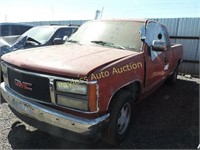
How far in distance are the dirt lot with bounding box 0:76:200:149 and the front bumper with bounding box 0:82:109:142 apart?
0.61 m

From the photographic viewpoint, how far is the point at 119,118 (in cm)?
343

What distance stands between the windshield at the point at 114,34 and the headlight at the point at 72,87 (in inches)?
61.0

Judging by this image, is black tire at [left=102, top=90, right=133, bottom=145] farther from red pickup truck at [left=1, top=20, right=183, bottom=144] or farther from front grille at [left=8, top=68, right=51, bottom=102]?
front grille at [left=8, top=68, right=51, bottom=102]

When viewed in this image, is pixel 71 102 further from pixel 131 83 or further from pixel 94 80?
pixel 131 83

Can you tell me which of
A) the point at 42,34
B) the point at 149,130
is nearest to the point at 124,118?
the point at 149,130

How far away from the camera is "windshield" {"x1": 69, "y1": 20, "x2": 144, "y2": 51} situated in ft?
13.4

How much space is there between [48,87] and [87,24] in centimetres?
238

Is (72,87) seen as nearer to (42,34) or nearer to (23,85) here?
(23,85)

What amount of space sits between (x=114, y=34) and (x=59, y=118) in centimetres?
207

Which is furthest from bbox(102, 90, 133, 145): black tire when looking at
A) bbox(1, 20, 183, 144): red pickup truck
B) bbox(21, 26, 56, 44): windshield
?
bbox(21, 26, 56, 44): windshield

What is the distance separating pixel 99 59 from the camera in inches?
126

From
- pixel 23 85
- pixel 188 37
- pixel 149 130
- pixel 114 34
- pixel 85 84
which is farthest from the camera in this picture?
pixel 188 37

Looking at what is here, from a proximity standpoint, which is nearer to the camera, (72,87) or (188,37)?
(72,87)

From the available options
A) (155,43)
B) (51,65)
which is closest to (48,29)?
(155,43)
